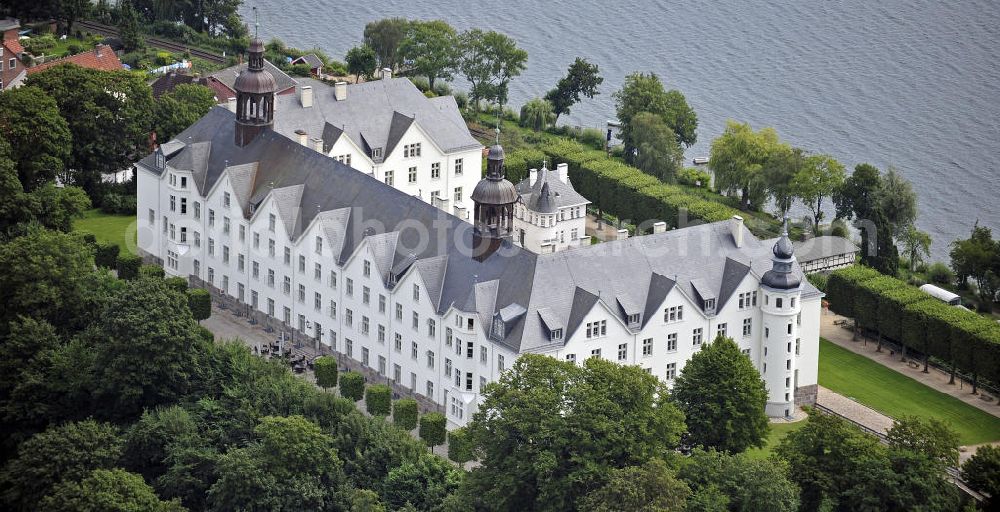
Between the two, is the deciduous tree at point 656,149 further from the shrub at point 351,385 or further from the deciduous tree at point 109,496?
the deciduous tree at point 109,496

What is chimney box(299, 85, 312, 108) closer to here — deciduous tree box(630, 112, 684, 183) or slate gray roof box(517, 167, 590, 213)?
slate gray roof box(517, 167, 590, 213)

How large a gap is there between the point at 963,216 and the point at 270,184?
68.2 metres

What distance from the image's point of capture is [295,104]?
162 metres

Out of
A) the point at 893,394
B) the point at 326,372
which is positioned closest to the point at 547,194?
the point at 326,372

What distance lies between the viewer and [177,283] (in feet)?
478

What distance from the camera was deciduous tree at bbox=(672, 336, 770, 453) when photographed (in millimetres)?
124312

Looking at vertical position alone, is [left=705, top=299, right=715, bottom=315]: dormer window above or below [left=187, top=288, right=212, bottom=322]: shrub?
above

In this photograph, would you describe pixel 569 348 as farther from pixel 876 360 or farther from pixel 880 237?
pixel 880 237

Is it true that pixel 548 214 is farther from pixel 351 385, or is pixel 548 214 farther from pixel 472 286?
pixel 351 385

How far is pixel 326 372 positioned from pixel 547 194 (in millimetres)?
25673

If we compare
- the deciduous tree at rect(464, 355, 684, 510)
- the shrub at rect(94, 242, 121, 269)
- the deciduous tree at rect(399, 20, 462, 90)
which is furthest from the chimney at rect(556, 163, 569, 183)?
the deciduous tree at rect(464, 355, 684, 510)

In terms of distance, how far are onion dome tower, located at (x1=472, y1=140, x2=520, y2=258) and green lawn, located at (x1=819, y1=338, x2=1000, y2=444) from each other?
27.3 meters

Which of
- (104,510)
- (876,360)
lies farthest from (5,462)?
(876,360)

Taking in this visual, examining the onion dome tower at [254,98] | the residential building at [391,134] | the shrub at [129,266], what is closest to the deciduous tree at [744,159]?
the residential building at [391,134]
